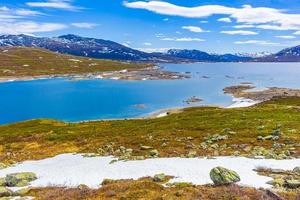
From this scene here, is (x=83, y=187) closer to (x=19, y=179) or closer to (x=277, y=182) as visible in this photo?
(x=19, y=179)

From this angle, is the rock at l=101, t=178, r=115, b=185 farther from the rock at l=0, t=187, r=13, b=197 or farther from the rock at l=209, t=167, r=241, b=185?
the rock at l=209, t=167, r=241, b=185

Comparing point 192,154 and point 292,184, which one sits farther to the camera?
point 192,154

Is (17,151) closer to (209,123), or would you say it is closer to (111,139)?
(111,139)

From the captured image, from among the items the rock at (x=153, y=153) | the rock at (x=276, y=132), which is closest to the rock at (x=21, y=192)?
the rock at (x=153, y=153)

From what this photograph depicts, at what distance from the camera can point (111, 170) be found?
34.8 m

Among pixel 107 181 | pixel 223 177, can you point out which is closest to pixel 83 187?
pixel 107 181

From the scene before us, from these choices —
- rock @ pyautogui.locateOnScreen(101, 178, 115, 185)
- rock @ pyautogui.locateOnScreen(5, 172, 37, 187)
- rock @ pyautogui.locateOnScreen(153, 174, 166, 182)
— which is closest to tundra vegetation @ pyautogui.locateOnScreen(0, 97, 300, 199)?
rock @ pyautogui.locateOnScreen(153, 174, 166, 182)

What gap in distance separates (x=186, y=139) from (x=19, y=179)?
2239 cm

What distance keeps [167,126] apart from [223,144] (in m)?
18.9

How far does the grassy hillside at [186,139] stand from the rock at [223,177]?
9.94 m

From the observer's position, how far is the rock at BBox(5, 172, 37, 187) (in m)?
31.9

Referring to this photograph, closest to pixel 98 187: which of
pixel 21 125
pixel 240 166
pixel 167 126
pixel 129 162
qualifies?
pixel 129 162

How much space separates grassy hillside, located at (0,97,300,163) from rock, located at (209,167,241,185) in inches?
391

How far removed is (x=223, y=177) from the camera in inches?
1017
